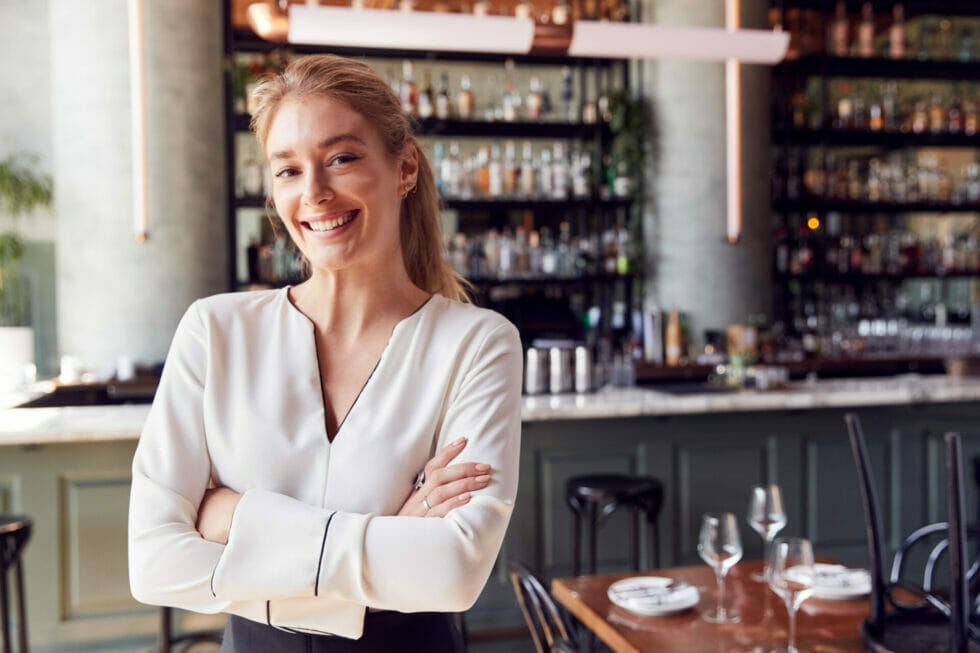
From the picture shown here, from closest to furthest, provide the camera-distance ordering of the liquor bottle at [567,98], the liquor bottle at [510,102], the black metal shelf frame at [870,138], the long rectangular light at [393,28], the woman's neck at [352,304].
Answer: the woman's neck at [352,304], the long rectangular light at [393,28], the liquor bottle at [510,102], the liquor bottle at [567,98], the black metal shelf frame at [870,138]

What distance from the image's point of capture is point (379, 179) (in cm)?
137

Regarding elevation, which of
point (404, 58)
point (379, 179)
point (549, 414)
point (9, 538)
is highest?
point (404, 58)

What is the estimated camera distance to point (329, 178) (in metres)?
1.33

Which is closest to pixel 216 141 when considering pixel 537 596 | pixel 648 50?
pixel 648 50

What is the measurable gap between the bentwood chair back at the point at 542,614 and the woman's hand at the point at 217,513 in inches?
32.5

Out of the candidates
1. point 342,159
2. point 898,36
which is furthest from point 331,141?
point 898,36

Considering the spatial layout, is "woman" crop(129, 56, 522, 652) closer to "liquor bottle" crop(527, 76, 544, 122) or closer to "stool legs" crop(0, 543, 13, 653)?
"stool legs" crop(0, 543, 13, 653)

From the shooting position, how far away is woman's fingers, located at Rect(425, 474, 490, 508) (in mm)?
1266

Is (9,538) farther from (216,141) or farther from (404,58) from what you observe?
(404,58)

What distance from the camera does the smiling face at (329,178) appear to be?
1.33 metres

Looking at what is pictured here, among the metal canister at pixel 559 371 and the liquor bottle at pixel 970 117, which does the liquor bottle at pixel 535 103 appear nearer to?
the metal canister at pixel 559 371

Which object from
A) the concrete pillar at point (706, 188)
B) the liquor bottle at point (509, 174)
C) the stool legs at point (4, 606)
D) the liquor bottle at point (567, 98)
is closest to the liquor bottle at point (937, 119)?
the concrete pillar at point (706, 188)

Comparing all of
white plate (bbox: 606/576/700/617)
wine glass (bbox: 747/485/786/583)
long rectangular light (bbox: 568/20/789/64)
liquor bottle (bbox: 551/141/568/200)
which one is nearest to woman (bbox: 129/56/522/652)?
white plate (bbox: 606/576/700/617)

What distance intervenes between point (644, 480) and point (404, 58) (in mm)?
4068
